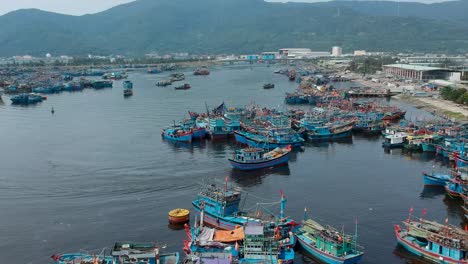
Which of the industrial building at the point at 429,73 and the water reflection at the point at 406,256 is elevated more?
the industrial building at the point at 429,73

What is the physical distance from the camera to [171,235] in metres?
23.0

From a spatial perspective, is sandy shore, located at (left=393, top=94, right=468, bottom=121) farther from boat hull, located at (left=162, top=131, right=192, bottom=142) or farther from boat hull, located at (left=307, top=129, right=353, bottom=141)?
boat hull, located at (left=162, top=131, right=192, bottom=142)

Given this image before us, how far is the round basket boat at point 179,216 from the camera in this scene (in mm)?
23938

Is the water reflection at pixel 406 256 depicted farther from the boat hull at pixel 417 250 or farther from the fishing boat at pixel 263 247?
the fishing boat at pixel 263 247

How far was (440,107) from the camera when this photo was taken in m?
58.6

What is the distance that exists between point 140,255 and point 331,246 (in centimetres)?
731

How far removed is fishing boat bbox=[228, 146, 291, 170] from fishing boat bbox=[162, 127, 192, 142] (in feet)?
32.2

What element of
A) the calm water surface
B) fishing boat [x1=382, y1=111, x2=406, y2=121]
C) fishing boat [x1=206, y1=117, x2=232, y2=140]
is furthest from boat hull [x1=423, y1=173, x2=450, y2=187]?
fishing boat [x1=382, y1=111, x2=406, y2=121]

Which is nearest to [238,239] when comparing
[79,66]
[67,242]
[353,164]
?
[67,242]

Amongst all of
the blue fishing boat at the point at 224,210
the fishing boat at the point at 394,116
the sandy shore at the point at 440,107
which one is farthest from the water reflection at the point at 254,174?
the sandy shore at the point at 440,107

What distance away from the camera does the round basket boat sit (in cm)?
2394

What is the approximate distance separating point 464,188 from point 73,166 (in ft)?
82.2

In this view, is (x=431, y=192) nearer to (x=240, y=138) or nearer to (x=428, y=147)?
(x=428, y=147)

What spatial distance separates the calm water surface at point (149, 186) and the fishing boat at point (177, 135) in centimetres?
87
